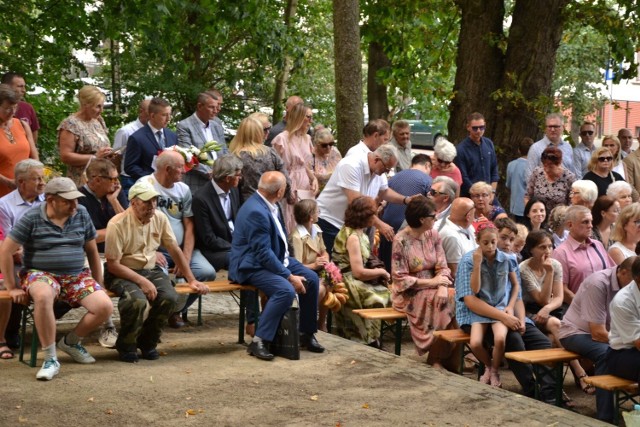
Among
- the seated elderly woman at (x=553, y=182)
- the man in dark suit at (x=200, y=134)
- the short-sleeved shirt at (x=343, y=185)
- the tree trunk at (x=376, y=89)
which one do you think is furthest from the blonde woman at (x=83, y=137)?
the tree trunk at (x=376, y=89)

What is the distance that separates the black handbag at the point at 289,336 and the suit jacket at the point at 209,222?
A: 133 centimetres

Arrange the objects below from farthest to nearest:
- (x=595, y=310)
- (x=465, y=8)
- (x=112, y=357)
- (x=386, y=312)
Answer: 1. (x=465, y=8)
2. (x=386, y=312)
3. (x=112, y=357)
4. (x=595, y=310)

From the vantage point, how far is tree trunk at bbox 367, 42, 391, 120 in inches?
790

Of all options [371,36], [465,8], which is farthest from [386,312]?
[371,36]

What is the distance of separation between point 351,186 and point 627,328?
3.79 m

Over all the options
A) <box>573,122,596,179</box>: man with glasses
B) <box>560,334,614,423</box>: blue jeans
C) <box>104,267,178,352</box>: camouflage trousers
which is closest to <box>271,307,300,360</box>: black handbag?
<box>104,267,178,352</box>: camouflage trousers

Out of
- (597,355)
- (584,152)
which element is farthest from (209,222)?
(584,152)

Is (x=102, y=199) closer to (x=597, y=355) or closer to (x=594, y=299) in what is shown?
(x=594, y=299)

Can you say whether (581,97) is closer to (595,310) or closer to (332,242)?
(332,242)

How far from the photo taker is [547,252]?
9.71m

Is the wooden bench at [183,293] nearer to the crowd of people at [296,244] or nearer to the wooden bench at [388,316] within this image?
the crowd of people at [296,244]

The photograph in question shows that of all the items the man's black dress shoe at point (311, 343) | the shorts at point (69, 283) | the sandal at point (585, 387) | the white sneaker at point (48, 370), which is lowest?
the sandal at point (585, 387)

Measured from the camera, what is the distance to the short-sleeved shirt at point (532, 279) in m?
9.77

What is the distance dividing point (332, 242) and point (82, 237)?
3187 millimetres
